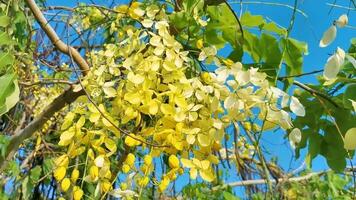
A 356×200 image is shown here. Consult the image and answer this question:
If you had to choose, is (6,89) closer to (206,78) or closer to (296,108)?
(206,78)

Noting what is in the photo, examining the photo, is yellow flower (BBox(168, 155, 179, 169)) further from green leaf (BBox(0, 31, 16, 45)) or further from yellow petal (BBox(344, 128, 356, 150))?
green leaf (BBox(0, 31, 16, 45))

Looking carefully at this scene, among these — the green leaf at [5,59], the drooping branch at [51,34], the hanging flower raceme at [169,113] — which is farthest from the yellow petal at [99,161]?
the drooping branch at [51,34]

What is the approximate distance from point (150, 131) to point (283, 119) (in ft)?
0.61

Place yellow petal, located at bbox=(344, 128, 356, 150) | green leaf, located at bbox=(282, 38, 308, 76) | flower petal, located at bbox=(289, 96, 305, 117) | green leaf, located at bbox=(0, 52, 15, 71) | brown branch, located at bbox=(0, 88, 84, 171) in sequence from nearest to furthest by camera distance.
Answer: yellow petal, located at bbox=(344, 128, 356, 150) → flower petal, located at bbox=(289, 96, 305, 117) → green leaf, located at bbox=(0, 52, 15, 71) → green leaf, located at bbox=(282, 38, 308, 76) → brown branch, located at bbox=(0, 88, 84, 171)

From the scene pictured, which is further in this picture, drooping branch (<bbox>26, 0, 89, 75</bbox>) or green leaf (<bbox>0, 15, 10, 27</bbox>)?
drooping branch (<bbox>26, 0, 89, 75</bbox>)

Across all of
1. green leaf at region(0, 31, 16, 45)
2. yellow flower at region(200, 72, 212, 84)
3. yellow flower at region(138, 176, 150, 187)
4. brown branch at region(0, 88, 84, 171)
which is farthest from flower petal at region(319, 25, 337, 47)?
brown branch at region(0, 88, 84, 171)

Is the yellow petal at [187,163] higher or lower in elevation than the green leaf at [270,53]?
lower

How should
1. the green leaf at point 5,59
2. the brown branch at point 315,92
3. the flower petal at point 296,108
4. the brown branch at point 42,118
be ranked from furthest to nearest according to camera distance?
the brown branch at point 42,118 → the brown branch at point 315,92 → the green leaf at point 5,59 → the flower petal at point 296,108

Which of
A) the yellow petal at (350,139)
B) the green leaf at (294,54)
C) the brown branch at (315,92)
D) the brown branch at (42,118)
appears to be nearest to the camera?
the yellow petal at (350,139)

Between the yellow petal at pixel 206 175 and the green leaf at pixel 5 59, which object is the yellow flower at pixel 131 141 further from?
the green leaf at pixel 5 59

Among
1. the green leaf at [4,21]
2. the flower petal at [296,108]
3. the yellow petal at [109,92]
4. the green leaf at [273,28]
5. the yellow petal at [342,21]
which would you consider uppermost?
the green leaf at [273,28]

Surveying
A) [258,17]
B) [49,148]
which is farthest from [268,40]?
[49,148]

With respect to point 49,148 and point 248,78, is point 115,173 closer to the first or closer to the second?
point 248,78

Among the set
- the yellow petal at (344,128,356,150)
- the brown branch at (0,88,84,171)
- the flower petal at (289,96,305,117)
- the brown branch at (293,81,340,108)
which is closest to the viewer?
the yellow petal at (344,128,356,150)
